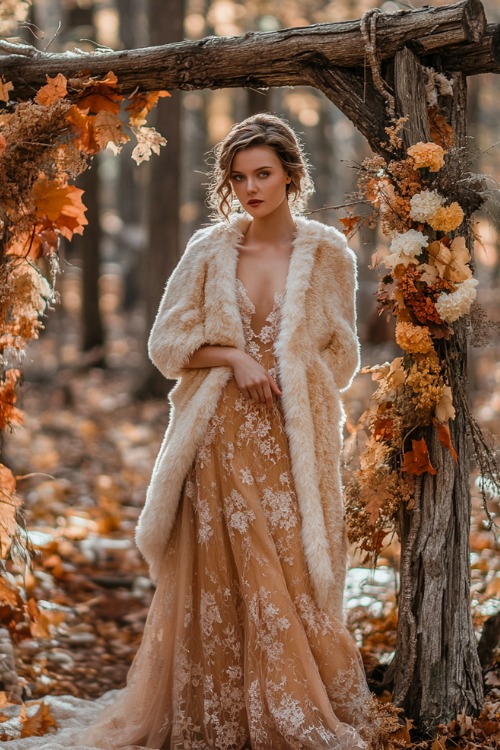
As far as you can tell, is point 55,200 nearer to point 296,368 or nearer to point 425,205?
point 296,368

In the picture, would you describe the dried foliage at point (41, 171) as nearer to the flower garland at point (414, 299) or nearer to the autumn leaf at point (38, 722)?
the autumn leaf at point (38, 722)

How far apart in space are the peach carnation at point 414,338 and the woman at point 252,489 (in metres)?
0.23

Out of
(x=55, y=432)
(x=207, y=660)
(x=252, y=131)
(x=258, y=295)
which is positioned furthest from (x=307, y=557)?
(x=55, y=432)

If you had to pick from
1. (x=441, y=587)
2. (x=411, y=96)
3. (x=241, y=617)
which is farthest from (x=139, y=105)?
(x=441, y=587)

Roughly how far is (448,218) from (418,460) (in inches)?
38.2

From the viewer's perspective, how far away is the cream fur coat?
11.6ft

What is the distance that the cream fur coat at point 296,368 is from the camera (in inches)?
139

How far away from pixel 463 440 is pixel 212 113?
22.7 m

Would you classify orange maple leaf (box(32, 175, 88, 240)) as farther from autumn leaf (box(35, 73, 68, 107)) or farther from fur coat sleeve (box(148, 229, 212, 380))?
fur coat sleeve (box(148, 229, 212, 380))

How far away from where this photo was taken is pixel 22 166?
12.7 ft

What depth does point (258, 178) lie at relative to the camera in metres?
3.53

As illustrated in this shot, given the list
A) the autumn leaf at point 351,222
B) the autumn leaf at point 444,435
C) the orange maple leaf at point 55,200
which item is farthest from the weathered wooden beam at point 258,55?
the autumn leaf at point 444,435

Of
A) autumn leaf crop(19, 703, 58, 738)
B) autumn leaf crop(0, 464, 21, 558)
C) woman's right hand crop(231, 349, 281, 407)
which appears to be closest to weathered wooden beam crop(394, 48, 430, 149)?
woman's right hand crop(231, 349, 281, 407)

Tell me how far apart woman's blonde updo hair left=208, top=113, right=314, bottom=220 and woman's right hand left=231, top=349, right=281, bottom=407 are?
0.71m
